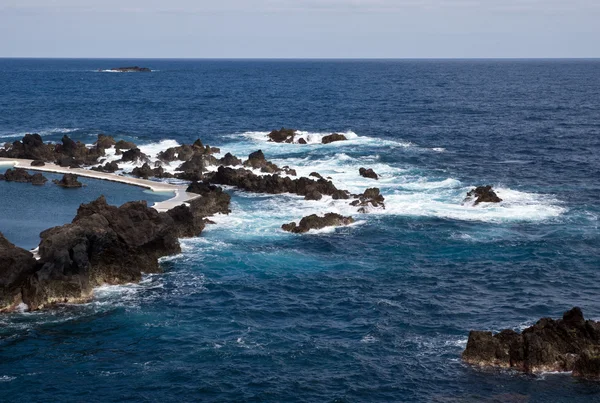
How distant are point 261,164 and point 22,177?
94.0 feet

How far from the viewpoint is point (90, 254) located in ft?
174

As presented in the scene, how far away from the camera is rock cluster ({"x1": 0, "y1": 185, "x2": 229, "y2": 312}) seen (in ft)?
160

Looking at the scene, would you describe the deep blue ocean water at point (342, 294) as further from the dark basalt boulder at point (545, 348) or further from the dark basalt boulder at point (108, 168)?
the dark basalt boulder at point (108, 168)

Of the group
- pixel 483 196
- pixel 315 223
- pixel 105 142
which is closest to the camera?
pixel 315 223

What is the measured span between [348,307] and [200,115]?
365ft

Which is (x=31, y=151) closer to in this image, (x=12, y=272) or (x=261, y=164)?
(x=261, y=164)

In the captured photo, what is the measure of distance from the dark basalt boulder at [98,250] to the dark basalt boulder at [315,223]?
11314mm

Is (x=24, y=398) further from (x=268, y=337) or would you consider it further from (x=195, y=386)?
(x=268, y=337)

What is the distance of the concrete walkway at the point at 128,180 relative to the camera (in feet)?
243

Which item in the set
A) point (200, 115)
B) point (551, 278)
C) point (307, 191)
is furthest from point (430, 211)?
point (200, 115)

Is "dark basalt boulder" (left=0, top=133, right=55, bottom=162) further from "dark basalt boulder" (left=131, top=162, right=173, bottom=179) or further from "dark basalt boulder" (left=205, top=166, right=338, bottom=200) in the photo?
"dark basalt boulder" (left=205, top=166, right=338, bottom=200)

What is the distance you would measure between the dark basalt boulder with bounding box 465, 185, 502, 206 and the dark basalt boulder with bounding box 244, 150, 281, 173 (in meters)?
25.1

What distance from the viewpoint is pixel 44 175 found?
9062cm

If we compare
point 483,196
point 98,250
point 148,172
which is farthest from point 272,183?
point 98,250
